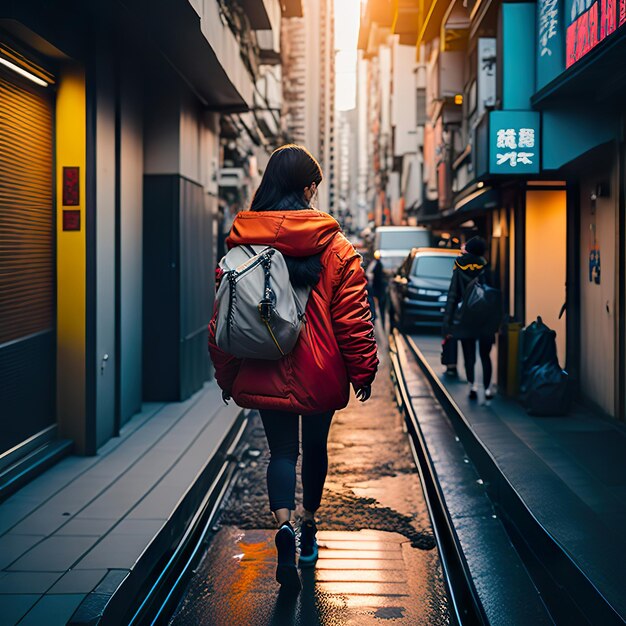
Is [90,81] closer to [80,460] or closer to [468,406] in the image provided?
[80,460]

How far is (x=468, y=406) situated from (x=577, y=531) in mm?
4482

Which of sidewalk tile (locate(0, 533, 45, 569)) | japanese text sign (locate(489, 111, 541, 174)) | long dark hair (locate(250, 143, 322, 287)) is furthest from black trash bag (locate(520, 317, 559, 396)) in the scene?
sidewalk tile (locate(0, 533, 45, 569))

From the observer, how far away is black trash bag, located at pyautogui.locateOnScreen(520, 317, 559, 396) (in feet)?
28.5

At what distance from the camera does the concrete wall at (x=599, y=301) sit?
8664 mm

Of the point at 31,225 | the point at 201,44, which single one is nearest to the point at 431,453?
the point at 31,225

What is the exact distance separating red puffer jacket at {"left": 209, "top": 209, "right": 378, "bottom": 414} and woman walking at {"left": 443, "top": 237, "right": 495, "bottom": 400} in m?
5.68

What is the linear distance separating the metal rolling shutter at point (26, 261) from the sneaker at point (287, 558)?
2.58 meters

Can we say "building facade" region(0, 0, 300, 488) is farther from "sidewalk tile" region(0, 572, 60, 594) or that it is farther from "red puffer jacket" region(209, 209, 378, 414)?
"red puffer jacket" region(209, 209, 378, 414)

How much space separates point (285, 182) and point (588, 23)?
554cm

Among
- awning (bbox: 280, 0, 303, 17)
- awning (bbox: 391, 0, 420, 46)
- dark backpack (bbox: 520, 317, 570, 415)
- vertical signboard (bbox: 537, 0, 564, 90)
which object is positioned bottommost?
dark backpack (bbox: 520, 317, 570, 415)

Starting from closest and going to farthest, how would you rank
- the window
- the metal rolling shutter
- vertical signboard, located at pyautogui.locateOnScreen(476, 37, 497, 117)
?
the metal rolling shutter < vertical signboard, located at pyautogui.locateOnScreen(476, 37, 497, 117) < the window

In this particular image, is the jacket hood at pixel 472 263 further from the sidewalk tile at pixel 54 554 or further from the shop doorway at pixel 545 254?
the sidewalk tile at pixel 54 554

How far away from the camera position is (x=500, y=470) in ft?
20.1

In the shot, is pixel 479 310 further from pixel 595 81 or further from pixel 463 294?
pixel 595 81
